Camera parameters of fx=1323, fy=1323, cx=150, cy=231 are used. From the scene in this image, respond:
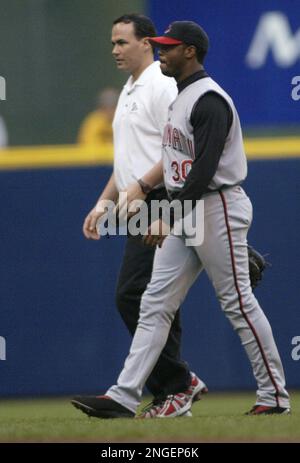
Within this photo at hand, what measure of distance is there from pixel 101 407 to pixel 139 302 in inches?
30.0

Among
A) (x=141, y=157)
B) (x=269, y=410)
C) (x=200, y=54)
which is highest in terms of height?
(x=200, y=54)

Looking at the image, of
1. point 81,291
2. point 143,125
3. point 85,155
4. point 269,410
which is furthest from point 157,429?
point 85,155

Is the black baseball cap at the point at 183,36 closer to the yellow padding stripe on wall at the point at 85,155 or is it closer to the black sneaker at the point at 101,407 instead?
the black sneaker at the point at 101,407

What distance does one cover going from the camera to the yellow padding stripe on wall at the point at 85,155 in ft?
27.3

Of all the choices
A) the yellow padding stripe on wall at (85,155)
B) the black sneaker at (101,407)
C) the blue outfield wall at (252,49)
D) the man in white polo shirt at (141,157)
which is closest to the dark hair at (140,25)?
the man in white polo shirt at (141,157)

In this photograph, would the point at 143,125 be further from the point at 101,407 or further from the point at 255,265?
the point at 101,407

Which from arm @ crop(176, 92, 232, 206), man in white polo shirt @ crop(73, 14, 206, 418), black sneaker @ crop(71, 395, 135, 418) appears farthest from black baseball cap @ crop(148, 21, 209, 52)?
A: black sneaker @ crop(71, 395, 135, 418)

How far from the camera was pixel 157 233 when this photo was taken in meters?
5.93

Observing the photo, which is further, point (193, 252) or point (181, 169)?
point (193, 252)

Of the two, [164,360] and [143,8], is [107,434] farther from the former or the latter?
[143,8]

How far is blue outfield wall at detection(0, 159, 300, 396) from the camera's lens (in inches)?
327

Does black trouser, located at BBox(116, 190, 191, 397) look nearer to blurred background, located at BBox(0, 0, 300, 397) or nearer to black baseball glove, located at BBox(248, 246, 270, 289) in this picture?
black baseball glove, located at BBox(248, 246, 270, 289)

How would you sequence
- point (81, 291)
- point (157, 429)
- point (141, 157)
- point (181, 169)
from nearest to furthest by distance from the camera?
point (157, 429)
point (181, 169)
point (141, 157)
point (81, 291)
